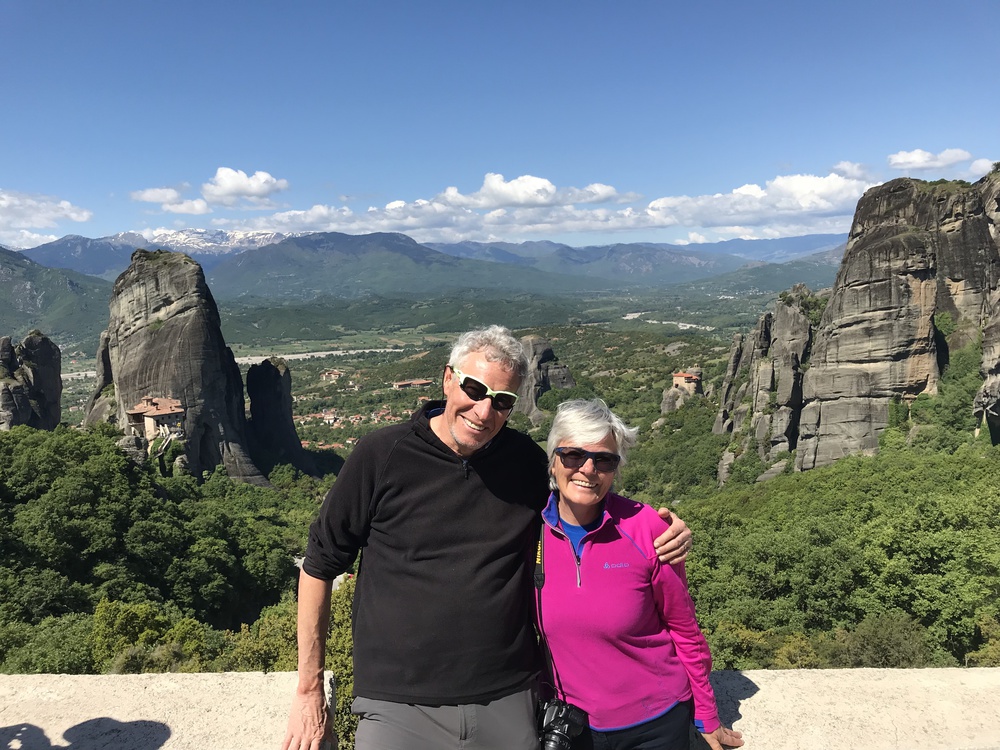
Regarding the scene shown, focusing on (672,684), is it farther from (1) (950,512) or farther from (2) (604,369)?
(2) (604,369)

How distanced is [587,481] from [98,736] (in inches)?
178

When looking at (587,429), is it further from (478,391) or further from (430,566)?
(430,566)

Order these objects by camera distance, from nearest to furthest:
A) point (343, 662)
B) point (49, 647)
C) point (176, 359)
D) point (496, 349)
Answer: point (496, 349)
point (343, 662)
point (49, 647)
point (176, 359)

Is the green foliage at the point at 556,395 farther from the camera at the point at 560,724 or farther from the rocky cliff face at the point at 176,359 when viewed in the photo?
the camera at the point at 560,724

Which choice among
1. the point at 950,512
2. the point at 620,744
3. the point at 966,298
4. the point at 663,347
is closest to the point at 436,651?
the point at 620,744

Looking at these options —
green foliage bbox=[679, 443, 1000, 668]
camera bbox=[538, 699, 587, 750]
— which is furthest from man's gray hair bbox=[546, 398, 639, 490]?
green foliage bbox=[679, 443, 1000, 668]

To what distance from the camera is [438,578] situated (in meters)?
3.43

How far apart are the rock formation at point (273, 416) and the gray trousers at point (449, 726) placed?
56529 mm

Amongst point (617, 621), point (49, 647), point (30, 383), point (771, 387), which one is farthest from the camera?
point (30, 383)

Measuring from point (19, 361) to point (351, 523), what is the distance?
59.8m

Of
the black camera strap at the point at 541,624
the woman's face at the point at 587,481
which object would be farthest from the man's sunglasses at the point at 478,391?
the black camera strap at the point at 541,624

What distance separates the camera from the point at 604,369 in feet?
357

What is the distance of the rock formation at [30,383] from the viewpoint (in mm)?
44906

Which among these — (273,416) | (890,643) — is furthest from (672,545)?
(273,416)
